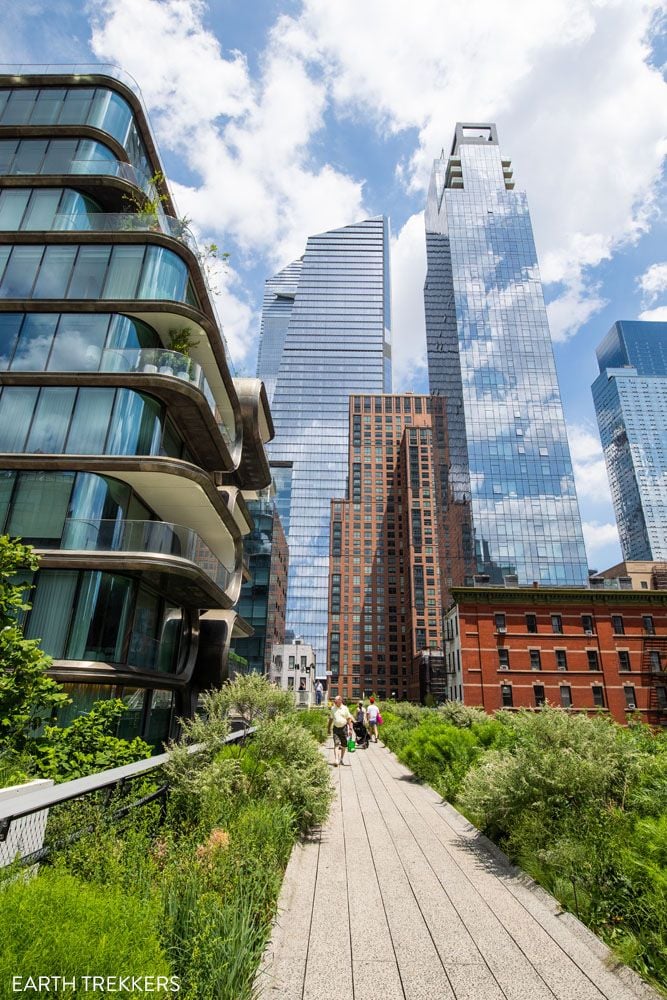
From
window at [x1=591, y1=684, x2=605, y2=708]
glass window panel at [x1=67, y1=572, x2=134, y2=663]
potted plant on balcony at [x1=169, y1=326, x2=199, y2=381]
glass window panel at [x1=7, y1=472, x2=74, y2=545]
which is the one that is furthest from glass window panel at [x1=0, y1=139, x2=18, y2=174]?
window at [x1=591, y1=684, x2=605, y2=708]

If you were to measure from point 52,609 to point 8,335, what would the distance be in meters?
9.77

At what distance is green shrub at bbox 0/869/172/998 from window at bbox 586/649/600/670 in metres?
50.8

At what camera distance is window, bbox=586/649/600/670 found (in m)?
45.8

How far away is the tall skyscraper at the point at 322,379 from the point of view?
5778 inches

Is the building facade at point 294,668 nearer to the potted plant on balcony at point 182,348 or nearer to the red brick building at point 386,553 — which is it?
the potted plant on balcony at point 182,348

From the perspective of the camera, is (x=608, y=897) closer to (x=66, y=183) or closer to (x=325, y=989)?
(x=325, y=989)

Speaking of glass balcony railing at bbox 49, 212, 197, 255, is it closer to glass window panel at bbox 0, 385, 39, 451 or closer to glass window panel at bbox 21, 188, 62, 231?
glass window panel at bbox 21, 188, 62, 231

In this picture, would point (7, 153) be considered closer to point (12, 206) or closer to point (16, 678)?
point (12, 206)

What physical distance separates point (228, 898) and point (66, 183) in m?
23.3

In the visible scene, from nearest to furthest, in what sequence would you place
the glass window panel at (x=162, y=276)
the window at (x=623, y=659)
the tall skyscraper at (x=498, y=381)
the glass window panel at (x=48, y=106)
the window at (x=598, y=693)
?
the glass window panel at (x=162, y=276) → the glass window panel at (x=48, y=106) → the window at (x=598, y=693) → the window at (x=623, y=659) → the tall skyscraper at (x=498, y=381)

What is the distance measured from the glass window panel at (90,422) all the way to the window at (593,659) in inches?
1791

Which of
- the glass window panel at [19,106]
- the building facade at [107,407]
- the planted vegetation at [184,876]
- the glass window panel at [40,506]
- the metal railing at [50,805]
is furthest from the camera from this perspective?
the glass window panel at [19,106]

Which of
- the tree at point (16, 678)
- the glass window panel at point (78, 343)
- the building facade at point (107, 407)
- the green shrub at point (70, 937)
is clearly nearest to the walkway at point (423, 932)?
the green shrub at point (70, 937)

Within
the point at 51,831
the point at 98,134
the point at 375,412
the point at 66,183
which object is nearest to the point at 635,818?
the point at 51,831
